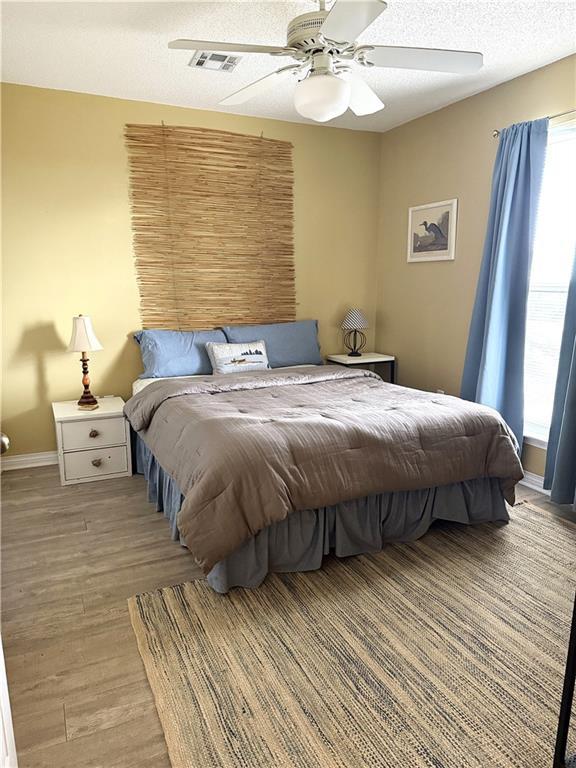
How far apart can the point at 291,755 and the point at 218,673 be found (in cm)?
41

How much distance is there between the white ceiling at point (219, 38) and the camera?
101 inches

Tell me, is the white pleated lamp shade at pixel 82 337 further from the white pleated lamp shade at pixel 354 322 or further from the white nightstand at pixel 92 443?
the white pleated lamp shade at pixel 354 322

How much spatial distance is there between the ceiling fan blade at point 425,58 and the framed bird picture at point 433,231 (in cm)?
165

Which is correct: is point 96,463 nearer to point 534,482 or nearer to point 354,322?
point 354,322

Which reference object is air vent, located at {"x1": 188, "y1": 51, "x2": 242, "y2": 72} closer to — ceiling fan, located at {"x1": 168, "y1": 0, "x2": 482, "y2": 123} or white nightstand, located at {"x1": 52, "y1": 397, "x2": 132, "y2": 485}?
ceiling fan, located at {"x1": 168, "y1": 0, "x2": 482, "y2": 123}

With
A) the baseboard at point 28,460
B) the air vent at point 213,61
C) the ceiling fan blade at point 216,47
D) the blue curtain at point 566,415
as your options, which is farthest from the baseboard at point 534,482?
the baseboard at point 28,460

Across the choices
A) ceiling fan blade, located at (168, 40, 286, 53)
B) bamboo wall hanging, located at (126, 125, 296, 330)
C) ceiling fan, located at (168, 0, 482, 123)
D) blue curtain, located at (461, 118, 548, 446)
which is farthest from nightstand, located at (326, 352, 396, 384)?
ceiling fan blade, located at (168, 40, 286, 53)

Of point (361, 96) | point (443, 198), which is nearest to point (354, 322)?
point (443, 198)

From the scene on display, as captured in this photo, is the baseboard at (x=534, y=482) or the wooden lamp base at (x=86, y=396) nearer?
the baseboard at (x=534, y=482)

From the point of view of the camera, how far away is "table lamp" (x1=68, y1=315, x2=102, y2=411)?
364 centimetres

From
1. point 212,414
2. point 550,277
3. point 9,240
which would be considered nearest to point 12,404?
point 9,240

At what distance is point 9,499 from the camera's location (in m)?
3.33

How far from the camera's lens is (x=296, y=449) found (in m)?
2.41

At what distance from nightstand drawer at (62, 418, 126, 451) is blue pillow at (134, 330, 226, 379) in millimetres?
466
